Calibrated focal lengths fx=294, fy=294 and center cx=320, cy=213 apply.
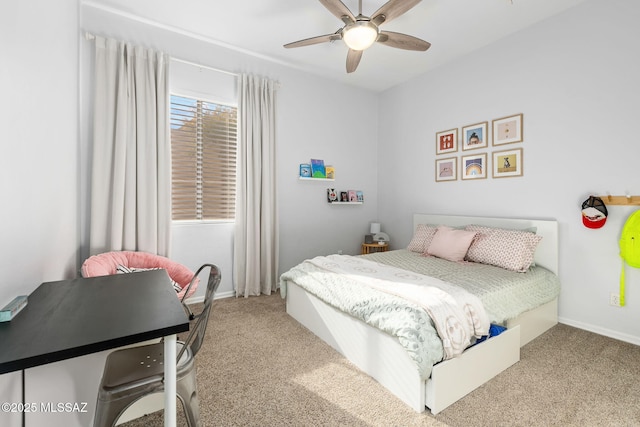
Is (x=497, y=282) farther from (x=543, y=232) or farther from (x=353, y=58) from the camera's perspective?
(x=353, y=58)

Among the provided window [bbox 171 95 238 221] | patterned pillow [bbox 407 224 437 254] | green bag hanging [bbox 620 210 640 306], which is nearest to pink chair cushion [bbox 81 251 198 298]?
window [bbox 171 95 238 221]

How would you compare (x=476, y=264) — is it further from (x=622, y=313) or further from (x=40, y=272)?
(x=40, y=272)

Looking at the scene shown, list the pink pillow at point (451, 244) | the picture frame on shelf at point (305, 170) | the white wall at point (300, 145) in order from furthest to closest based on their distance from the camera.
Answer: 1. the picture frame on shelf at point (305, 170)
2. the white wall at point (300, 145)
3. the pink pillow at point (451, 244)

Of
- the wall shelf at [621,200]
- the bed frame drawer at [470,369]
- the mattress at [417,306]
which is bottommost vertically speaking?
the bed frame drawer at [470,369]

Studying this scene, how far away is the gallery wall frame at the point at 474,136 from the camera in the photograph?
3.32 meters

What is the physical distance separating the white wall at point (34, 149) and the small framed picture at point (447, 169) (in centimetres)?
374

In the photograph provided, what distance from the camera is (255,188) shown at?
3.47 m

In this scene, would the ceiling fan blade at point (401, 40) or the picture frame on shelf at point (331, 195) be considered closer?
the ceiling fan blade at point (401, 40)

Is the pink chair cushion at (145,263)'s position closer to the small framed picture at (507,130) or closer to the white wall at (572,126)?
the white wall at (572,126)

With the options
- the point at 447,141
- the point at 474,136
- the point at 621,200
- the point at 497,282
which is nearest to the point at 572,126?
the point at 621,200

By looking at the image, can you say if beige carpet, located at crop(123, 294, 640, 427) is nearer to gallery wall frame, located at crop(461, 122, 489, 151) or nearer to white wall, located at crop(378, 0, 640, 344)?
white wall, located at crop(378, 0, 640, 344)

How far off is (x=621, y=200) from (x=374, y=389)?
2.47m

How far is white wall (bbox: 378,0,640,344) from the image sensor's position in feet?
7.85

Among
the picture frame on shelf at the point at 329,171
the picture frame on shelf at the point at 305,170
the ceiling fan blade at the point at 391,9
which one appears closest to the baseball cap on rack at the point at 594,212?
the ceiling fan blade at the point at 391,9
